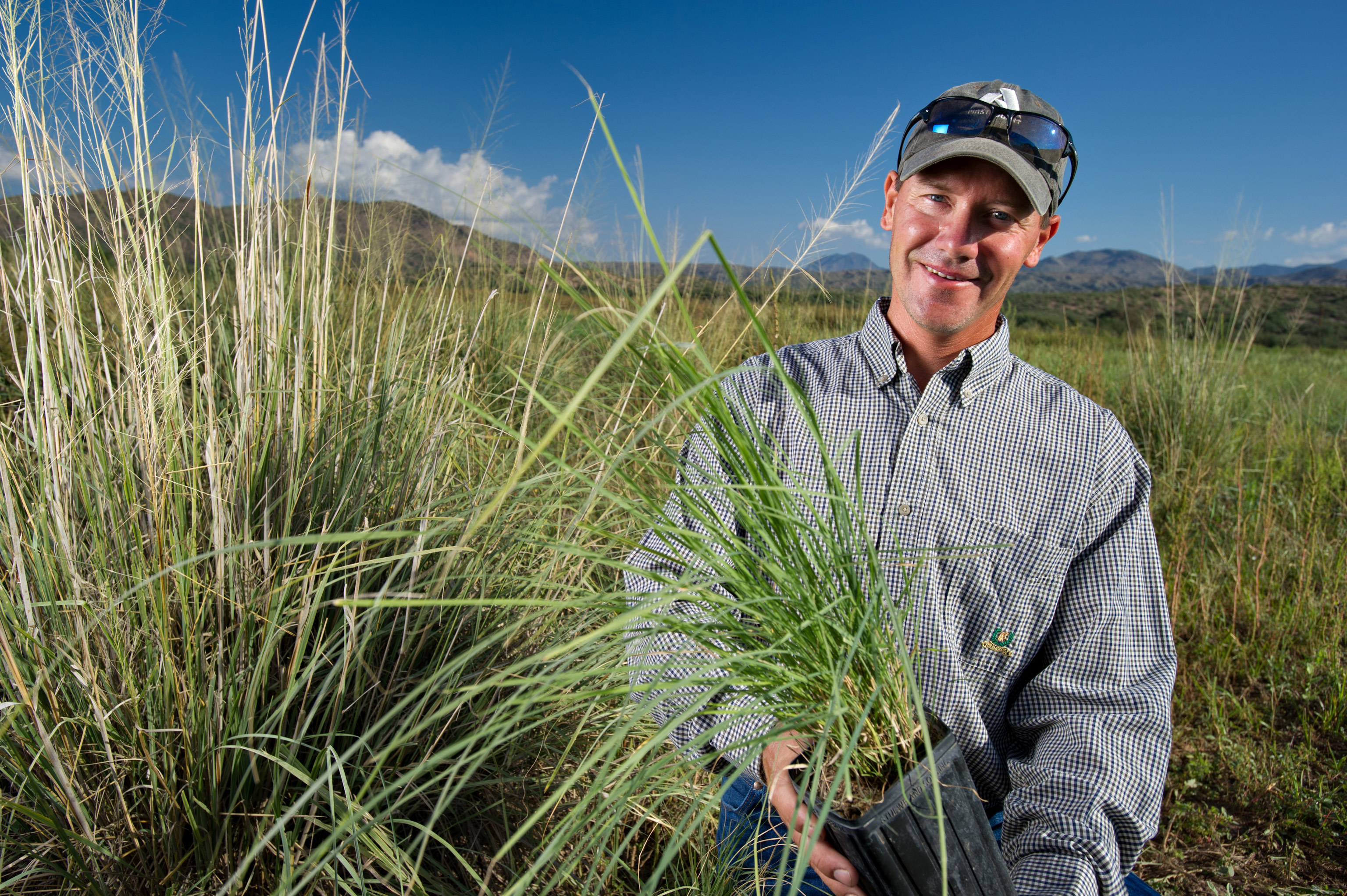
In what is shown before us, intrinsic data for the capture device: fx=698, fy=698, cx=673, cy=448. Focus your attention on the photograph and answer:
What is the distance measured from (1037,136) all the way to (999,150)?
16 centimetres

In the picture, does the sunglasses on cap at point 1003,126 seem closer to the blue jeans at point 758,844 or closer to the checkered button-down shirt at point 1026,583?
the checkered button-down shirt at point 1026,583

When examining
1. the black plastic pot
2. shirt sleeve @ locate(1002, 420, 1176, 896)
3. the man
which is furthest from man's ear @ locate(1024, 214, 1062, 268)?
the black plastic pot

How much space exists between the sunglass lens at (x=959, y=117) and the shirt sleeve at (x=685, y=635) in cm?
93

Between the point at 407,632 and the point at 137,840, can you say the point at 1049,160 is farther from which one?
Answer: the point at 137,840

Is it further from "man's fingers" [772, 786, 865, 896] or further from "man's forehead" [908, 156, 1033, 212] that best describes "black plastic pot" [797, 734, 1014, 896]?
"man's forehead" [908, 156, 1033, 212]

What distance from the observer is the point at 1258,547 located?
10.5ft

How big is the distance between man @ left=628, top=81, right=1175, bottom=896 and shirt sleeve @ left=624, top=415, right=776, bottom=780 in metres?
0.23

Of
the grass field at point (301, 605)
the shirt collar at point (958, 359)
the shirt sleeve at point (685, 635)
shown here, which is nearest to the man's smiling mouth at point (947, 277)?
the shirt collar at point (958, 359)

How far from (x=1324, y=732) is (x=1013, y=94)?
2.51 m

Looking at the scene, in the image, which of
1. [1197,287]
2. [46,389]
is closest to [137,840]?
[46,389]

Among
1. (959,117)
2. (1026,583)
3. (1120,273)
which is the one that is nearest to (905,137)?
(959,117)

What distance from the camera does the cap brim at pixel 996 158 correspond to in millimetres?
1414

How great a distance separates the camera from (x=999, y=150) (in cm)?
142

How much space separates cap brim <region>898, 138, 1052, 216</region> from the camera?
1.41 metres
